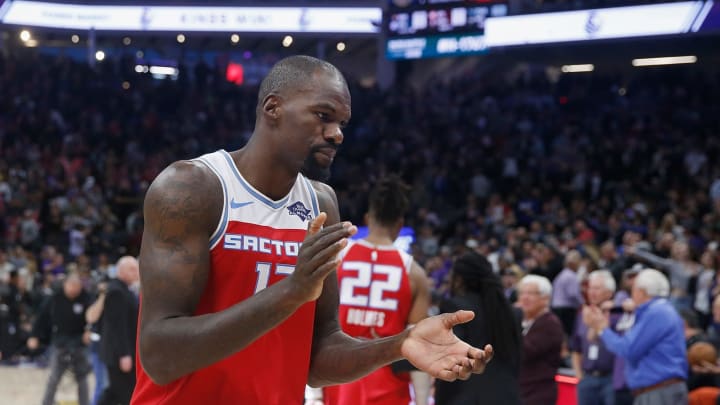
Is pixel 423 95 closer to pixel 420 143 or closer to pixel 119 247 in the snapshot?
pixel 420 143

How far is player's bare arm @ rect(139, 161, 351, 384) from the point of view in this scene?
2.27 meters

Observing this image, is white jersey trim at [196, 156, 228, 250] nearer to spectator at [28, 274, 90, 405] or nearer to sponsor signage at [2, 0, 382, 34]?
spectator at [28, 274, 90, 405]

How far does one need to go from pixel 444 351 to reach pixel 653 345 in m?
4.73

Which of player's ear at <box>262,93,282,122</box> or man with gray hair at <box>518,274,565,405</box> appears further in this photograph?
man with gray hair at <box>518,274,565,405</box>

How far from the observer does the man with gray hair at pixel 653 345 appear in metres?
6.81

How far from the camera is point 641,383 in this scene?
22.6ft

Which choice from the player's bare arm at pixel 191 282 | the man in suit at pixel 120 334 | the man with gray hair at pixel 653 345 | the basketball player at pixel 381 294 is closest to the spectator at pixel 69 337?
the man in suit at pixel 120 334

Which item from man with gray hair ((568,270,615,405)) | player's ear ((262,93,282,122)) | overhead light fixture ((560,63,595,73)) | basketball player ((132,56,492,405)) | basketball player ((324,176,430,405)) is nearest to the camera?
basketball player ((132,56,492,405))

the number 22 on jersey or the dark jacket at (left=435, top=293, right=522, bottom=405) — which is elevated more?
the number 22 on jersey

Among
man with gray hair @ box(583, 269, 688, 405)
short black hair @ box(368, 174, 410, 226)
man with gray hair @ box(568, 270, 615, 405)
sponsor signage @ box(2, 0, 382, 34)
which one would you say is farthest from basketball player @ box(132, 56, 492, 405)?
sponsor signage @ box(2, 0, 382, 34)

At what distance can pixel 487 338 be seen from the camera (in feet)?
17.6

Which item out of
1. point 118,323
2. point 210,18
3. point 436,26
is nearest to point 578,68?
point 436,26

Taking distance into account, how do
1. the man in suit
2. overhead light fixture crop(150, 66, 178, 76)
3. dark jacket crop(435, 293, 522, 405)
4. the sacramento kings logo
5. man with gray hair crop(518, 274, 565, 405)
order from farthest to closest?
overhead light fixture crop(150, 66, 178, 76), the man in suit, man with gray hair crop(518, 274, 565, 405), dark jacket crop(435, 293, 522, 405), the sacramento kings logo

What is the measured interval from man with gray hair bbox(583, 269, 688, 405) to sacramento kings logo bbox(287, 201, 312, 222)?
14.1 ft
